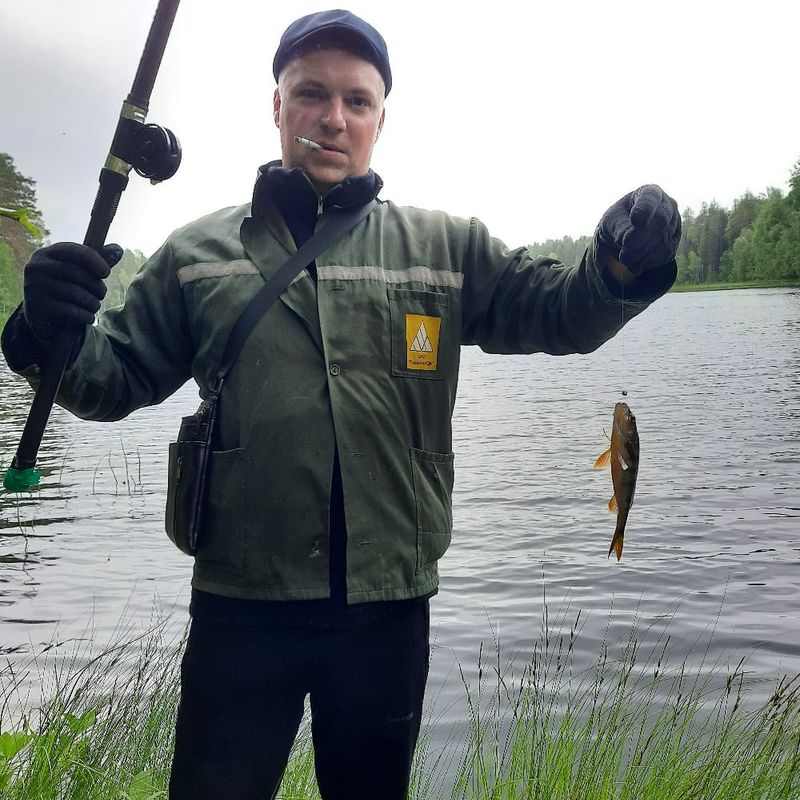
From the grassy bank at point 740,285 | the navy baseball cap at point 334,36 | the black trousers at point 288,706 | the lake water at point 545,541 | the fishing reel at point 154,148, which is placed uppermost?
the grassy bank at point 740,285

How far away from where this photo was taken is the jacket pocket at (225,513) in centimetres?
250

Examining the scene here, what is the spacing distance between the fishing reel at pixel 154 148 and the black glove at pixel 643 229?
123cm

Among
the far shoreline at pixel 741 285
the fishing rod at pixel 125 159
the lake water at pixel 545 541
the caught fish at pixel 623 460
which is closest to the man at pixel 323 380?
the fishing rod at pixel 125 159

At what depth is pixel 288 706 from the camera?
2.50 metres

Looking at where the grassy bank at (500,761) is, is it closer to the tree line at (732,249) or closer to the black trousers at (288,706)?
the black trousers at (288,706)

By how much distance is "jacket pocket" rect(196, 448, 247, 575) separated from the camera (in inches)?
98.3

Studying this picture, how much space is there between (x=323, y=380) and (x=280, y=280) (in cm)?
32

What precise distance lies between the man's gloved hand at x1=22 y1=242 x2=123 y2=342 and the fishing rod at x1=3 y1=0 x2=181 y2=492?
0.09 m

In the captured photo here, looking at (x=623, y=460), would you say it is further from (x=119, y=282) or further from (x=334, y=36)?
(x=119, y=282)

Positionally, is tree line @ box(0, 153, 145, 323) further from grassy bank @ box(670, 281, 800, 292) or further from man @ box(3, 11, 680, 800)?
grassy bank @ box(670, 281, 800, 292)

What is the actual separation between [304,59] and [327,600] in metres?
1.60

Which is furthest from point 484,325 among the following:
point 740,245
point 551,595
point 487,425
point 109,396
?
point 740,245

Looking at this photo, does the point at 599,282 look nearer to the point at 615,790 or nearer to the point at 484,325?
the point at 484,325

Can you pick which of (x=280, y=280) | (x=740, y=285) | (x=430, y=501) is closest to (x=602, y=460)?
(x=430, y=501)
